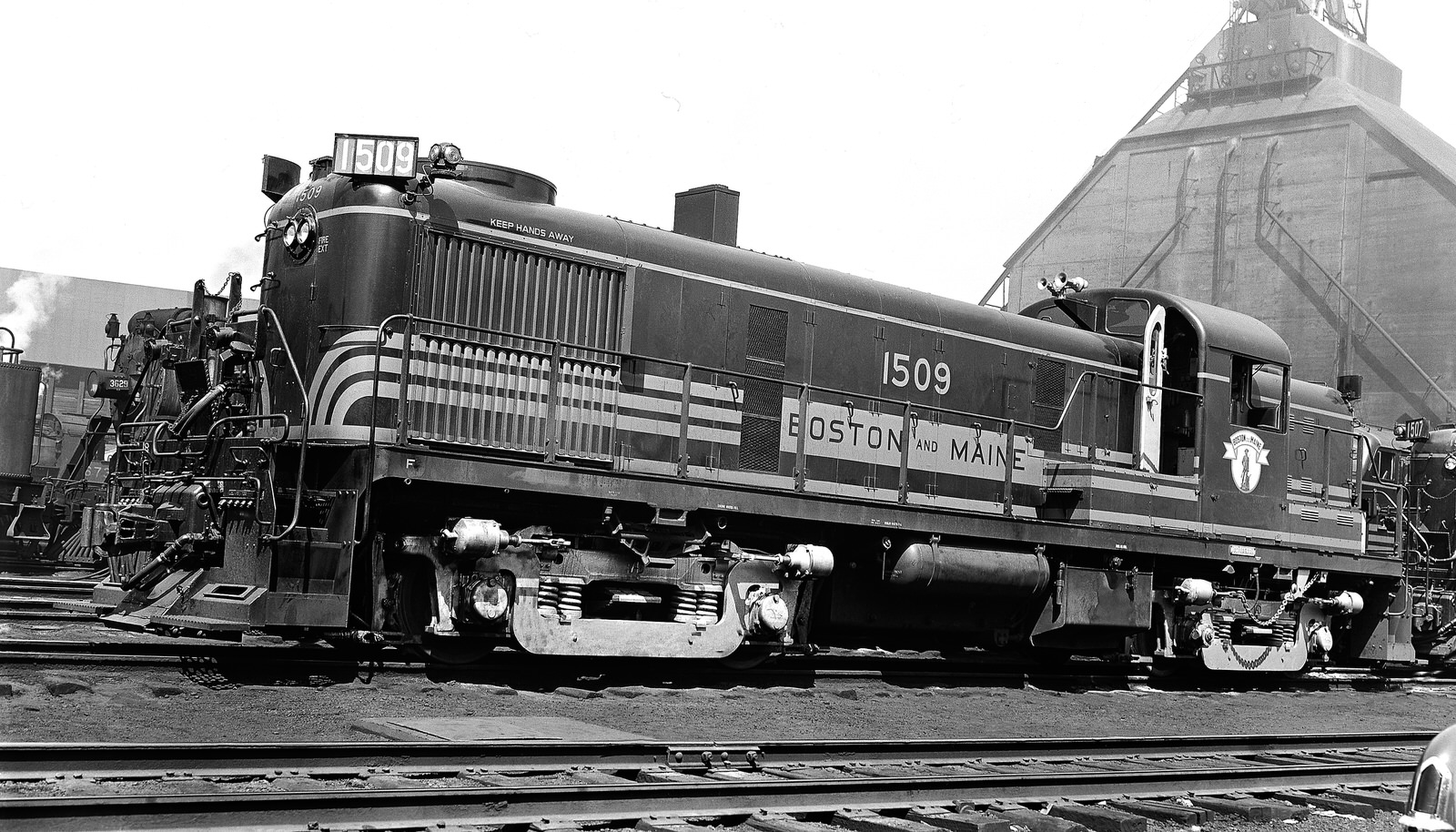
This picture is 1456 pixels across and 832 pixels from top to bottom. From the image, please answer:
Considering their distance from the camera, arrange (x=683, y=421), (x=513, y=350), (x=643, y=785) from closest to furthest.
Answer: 1. (x=643, y=785)
2. (x=513, y=350)
3. (x=683, y=421)

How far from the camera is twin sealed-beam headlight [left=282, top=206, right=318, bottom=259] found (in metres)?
10.2

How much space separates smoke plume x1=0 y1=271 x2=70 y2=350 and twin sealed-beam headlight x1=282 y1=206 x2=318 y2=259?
114 feet

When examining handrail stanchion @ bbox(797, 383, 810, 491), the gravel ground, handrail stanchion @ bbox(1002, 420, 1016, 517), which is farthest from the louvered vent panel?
handrail stanchion @ bbox(1002, 420, 1016, 517)

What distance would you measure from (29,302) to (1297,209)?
136 ft

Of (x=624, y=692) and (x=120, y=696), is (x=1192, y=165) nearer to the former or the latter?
(x=624, y=692)

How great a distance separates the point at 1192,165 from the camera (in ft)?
149

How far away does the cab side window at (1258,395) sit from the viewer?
49.0 ft

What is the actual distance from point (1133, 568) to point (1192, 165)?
1378 inches

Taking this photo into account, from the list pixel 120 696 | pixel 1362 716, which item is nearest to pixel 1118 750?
pixel 1362 716

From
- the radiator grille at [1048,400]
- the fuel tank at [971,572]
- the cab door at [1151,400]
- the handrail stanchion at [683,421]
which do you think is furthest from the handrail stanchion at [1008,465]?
the handrail stanchion at [683,421]

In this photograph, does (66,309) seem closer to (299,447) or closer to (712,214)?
(712,214)

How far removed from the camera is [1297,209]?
42500mm

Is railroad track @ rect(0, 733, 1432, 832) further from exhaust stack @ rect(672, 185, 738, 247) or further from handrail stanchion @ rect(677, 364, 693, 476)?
exhaust stack @ rect(672, 185, 738, 247)

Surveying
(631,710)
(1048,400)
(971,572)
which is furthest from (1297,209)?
(631,710)
